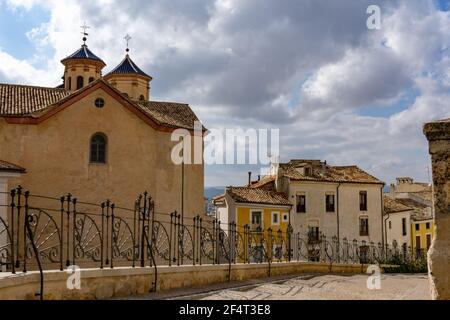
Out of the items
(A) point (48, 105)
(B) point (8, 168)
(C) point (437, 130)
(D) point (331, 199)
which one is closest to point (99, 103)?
(A) point (48, 105)

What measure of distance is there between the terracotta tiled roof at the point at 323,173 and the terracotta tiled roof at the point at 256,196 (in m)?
1.85

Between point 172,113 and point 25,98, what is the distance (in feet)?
24.1

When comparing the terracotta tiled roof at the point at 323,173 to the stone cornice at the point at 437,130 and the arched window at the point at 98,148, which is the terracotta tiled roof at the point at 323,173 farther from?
the stone cornice at the point at 437,130

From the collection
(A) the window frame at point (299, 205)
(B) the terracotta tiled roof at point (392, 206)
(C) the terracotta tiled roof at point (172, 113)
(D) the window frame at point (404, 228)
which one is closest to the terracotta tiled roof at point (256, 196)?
(A) the window frame at point (299, 205)

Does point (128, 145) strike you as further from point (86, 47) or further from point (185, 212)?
point (86, 47)

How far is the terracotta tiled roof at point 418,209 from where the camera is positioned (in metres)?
53.8

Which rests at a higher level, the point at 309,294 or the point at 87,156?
the point at 87,156

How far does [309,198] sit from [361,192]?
488cm

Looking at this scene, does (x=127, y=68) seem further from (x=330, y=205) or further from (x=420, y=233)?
(x=420, y=233)

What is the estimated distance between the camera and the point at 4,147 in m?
24.2

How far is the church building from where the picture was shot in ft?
79.7

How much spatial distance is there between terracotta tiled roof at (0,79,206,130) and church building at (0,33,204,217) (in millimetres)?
42

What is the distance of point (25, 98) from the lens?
86.8 feet

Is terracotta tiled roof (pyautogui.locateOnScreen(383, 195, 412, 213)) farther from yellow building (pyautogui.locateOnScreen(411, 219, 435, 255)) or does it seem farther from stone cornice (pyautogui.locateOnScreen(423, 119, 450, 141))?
stone cornice (pyautogui.locateOnScreen(423, 119, 450, 141))
